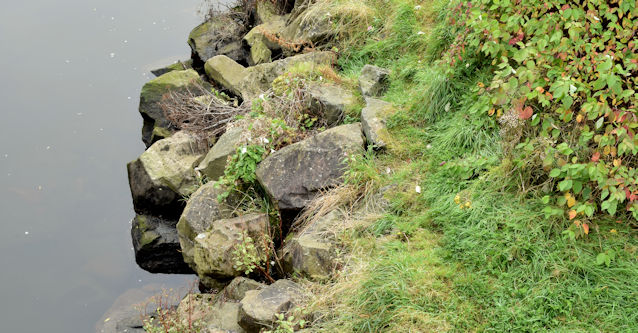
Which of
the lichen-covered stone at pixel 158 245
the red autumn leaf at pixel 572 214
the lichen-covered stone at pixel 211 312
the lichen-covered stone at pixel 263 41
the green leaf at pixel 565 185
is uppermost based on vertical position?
the lichen-covered stone at pixel 263 41

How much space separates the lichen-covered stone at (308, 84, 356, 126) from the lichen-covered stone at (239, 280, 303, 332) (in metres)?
2.29

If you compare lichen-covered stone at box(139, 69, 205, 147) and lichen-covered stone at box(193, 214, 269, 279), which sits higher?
lichen-covered stone at box(139, 69, 205, 147)

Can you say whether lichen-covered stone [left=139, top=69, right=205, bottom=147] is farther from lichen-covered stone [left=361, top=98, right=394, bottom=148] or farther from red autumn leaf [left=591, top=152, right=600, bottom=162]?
red autumn leaf [left=591, top=152, right=600, bottom=162]

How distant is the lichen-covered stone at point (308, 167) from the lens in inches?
211

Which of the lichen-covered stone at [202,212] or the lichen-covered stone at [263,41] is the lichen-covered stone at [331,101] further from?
the lichen-covered stone at [263,41]

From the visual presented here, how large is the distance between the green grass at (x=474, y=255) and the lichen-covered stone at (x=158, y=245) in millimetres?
3169

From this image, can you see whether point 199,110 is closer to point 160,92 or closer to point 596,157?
point 160,92

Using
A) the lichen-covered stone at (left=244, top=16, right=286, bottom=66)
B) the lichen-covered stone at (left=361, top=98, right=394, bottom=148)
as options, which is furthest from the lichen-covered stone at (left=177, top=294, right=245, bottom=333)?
the lichen-covered stone at (left=244, top=16, right=286, bottom=66)

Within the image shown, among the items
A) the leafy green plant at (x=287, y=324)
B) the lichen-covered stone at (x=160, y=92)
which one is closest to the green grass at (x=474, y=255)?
the leafy green plant at (x=287, y=324)

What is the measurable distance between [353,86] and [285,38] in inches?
83.1

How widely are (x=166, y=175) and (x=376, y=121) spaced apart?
9.48 feet

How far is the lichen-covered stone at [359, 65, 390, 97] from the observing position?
20.2ft

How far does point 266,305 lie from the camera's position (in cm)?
437

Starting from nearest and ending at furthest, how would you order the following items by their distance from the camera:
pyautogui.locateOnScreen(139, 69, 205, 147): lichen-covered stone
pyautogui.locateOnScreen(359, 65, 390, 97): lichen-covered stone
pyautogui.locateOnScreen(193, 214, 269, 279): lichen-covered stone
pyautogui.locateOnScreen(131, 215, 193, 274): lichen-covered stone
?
pyautogui.locateOnScreen(193, 214, 269, 279): lichen-covered stone < pyautogui.locateOnScreen(359, 65, 390, 97): lichen-covered stone < pyautogui.locateOnScreen(131, 215, 193, 274): lichen-covered stone < pyautogui.locateOnScreen(139, 69, 205, 147): lichen-covered stone
